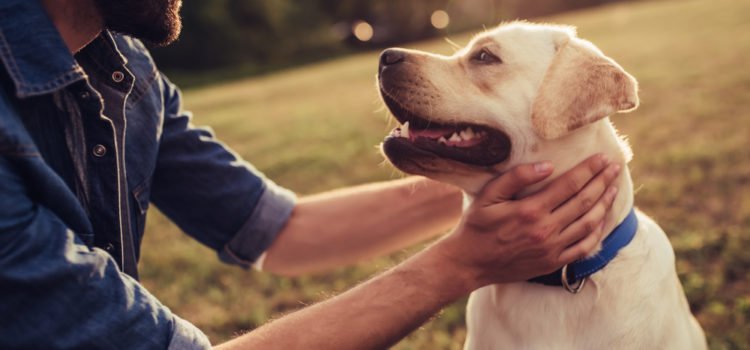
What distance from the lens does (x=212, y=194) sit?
9.96 feet

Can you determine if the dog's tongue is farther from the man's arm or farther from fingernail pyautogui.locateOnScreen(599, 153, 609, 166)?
fingernail pyautogui.locateOnScreen(599, 153, 609, 166)

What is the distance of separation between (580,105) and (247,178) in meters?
1.48

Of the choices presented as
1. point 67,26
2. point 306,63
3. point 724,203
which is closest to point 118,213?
point 67,26

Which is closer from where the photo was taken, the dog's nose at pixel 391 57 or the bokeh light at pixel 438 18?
the dog's nose at pixel 391 57

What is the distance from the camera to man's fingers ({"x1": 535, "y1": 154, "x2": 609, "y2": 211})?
2371 mm

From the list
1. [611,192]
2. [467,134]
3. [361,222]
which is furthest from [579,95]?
[361,222]

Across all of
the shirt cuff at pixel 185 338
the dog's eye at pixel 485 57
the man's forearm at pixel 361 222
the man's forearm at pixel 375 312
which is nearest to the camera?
the shirt cuff at pixel 185 338

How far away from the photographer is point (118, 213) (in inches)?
95.3

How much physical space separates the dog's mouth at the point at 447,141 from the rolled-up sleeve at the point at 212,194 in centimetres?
74

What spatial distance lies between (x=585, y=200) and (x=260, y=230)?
146 cm

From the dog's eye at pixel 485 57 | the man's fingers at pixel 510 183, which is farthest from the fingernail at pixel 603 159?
the dog's eye at pixel 485 57

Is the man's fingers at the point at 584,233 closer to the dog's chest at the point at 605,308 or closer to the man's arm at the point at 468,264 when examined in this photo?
the man's arm at the point at 468,264

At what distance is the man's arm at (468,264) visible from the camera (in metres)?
2.22

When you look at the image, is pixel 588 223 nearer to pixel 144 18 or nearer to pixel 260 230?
pixel 260 230
